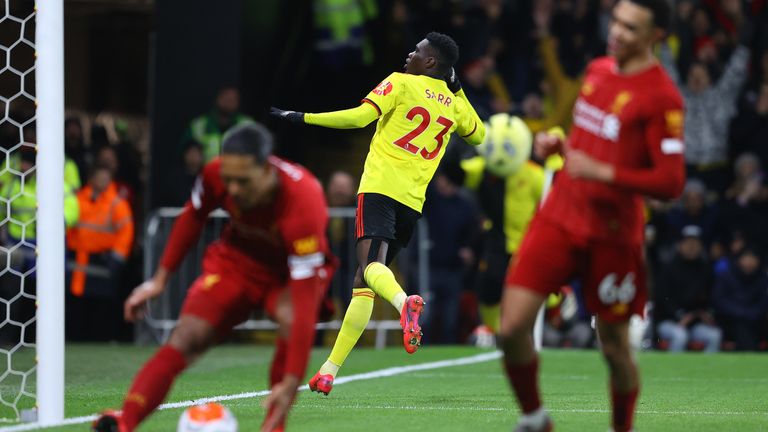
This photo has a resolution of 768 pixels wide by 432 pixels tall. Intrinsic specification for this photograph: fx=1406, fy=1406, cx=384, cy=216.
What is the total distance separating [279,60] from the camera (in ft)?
61.1

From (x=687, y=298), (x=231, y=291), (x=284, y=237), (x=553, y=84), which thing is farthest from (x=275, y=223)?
(x=553, y=84)

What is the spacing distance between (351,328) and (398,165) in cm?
119

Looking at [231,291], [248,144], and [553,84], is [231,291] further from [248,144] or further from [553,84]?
[553,84]

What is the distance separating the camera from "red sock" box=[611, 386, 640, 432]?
21.1 ft

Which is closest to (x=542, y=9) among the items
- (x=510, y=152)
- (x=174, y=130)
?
(x=510, y=152)

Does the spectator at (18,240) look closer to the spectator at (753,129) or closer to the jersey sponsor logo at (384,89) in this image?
the jersey sponsor logo at (384,89)

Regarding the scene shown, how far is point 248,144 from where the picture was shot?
584 cm

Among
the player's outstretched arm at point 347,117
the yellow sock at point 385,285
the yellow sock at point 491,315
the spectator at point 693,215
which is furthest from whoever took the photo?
the spectator at point 693,215

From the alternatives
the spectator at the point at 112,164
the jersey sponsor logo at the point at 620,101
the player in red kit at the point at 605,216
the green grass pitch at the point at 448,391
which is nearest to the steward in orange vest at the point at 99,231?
the spectator at the point at 112,164

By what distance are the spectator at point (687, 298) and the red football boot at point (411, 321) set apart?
753cm

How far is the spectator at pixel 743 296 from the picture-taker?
52.6ft

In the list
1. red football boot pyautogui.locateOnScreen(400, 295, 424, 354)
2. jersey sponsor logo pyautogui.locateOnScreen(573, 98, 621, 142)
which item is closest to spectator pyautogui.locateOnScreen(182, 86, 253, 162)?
red football boot pyautogui.locateOnScreen(400, 295, 424, 354)

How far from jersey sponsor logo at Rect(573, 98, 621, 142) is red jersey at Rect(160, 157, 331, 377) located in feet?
4.04

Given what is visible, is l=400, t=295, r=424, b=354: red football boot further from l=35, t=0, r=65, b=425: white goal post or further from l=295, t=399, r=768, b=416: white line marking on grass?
l=35, t=0, r=65, b=425: white goal post
